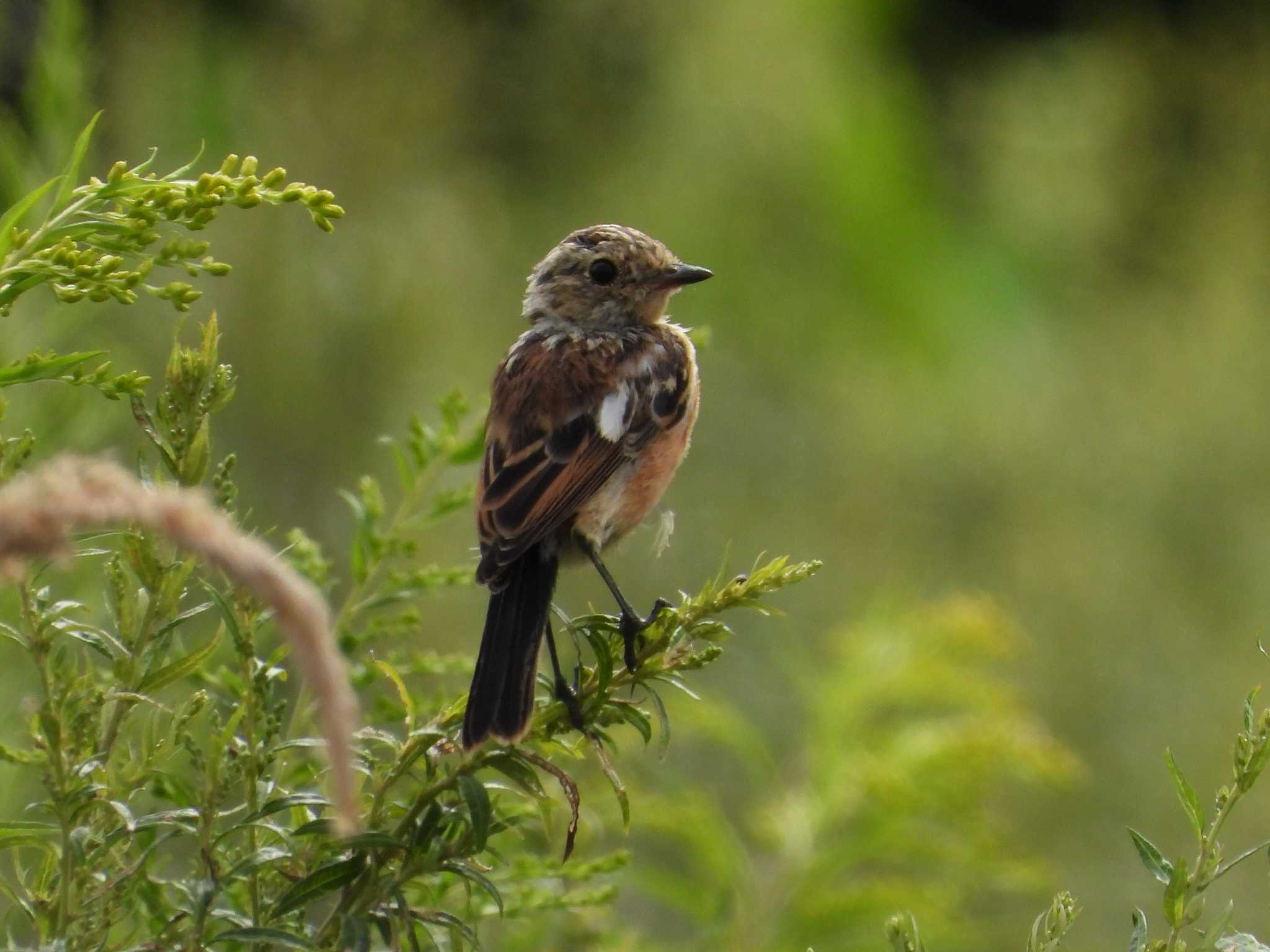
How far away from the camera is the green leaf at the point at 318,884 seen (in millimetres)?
1174

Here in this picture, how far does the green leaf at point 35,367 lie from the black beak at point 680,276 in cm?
212

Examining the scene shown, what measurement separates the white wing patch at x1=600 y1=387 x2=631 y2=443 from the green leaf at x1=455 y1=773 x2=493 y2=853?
1483 mm

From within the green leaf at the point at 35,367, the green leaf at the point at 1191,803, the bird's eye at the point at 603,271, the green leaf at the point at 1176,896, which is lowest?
the green leaf at the point at 1176,896

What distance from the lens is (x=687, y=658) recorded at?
139 centimetres

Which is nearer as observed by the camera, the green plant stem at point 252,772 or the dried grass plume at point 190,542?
the dried grass plume at point 190,542

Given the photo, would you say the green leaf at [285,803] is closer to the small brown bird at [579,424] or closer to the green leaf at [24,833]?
the green leaf at [24,833]

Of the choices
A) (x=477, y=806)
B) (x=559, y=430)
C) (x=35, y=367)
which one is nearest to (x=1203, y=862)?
(x=477, y=806)

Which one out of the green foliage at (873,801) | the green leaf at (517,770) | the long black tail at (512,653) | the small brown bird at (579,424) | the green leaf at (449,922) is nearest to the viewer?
the green leaf at (449,922)

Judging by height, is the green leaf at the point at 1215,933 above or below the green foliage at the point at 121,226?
below

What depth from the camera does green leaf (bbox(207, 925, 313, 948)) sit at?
1.08 metres

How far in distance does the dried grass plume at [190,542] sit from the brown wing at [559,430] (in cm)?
152

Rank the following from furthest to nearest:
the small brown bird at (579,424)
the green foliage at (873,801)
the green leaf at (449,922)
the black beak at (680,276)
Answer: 1. the black beak at (680,276)
2. the green foliage at (873,801)
3. the small brown bird at (579,424)
4. the green leaf at (449,922)

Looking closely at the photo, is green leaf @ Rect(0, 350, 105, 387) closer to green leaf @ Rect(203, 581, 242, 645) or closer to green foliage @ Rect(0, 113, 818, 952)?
green foliage @ Rect(0, 113, 818, 952)

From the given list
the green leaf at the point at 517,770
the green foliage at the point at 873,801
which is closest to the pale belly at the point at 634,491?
the green foliage at the point at 873,801
